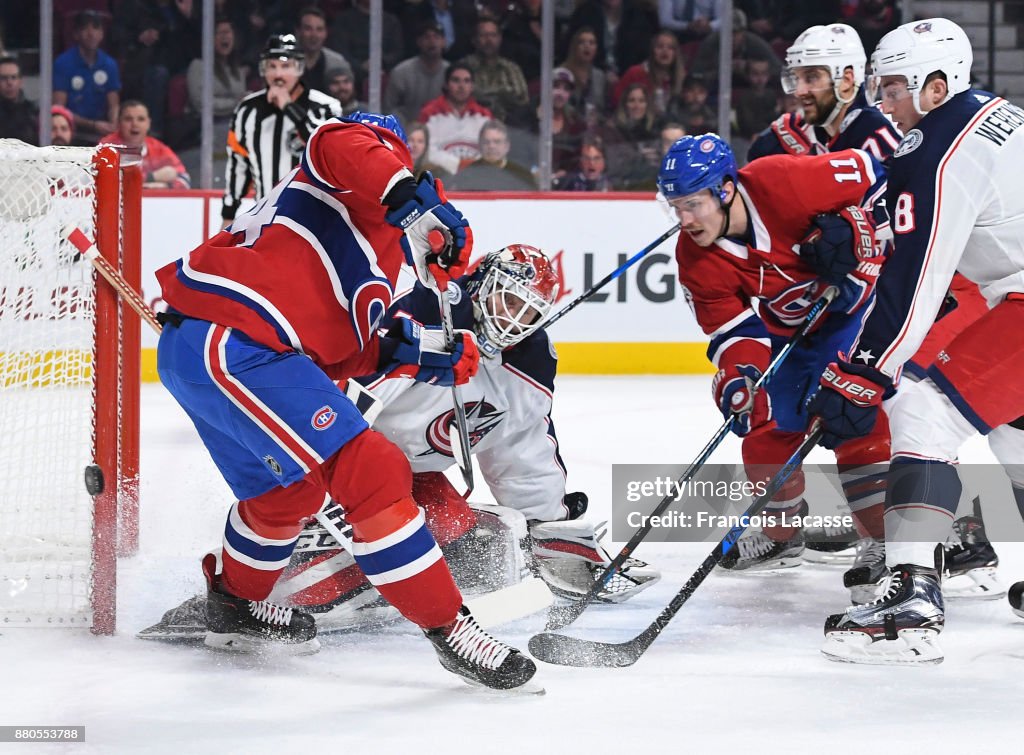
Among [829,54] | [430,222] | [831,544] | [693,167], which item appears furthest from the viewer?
[829,54]

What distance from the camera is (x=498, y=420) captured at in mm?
2830

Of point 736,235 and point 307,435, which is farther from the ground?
point 736,235

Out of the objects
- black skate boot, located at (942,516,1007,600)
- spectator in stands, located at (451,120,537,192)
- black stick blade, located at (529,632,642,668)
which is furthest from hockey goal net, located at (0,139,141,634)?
spectator in stands, located at (451,120,537,192)

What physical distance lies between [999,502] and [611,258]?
96.3 inches

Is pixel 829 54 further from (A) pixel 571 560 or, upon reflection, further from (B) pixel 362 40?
(B) pixel 362 40

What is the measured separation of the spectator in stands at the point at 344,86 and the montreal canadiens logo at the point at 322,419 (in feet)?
13.8

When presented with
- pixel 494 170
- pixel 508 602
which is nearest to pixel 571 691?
pixel 508 602

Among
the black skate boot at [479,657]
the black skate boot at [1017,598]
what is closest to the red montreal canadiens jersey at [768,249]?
the black skate boot at [1017,598]

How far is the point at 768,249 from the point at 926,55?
53 centimetres

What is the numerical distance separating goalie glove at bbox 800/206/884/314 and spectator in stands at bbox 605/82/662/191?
334 cm

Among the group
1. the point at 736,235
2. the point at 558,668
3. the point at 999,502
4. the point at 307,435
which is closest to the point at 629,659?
the point at 558,668

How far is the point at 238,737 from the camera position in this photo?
2055mm

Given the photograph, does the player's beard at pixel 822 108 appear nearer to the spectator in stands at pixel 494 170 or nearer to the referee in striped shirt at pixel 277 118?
the referee in striped shirt at pixel 277 118

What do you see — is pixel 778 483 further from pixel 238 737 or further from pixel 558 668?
pixel 238 737
